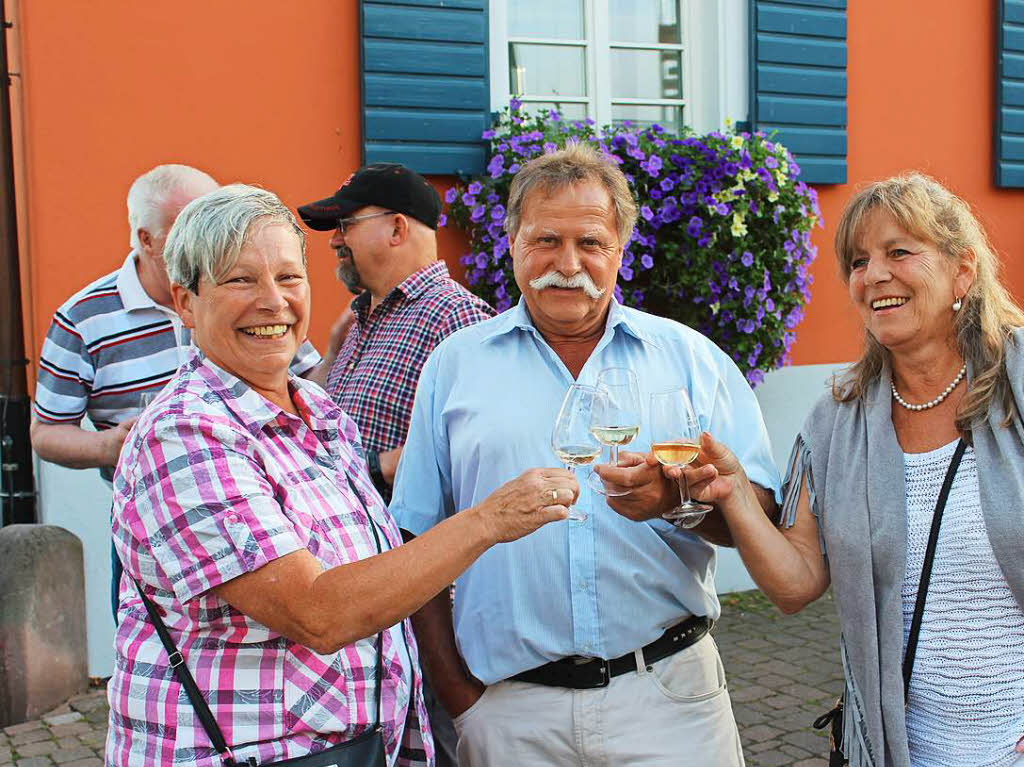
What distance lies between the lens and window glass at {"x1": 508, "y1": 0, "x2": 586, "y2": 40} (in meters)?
5.96

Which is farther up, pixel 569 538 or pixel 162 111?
pixel 162 111

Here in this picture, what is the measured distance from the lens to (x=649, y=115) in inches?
248

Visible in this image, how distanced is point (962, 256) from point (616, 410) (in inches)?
34.0

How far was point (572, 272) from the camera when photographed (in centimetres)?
255

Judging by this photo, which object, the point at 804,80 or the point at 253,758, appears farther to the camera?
the point at 804,80

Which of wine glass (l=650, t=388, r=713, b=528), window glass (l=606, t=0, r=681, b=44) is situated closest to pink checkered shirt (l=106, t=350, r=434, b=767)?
wine glass (l=650, t=388, r=713, b=528)

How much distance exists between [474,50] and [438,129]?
471mm

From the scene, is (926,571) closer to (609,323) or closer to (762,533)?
(762,533)

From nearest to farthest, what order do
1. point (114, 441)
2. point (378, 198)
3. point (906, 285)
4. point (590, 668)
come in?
point (906, 285)
point (590, 668)
point (114, 441)
point (378, 198)

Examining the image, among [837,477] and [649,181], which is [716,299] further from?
[837,477]

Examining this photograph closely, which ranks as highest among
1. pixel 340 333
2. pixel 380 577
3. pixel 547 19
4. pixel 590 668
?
pixel 547 19

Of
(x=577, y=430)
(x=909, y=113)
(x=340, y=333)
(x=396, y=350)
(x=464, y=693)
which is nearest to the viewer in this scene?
(x=577, y=430)

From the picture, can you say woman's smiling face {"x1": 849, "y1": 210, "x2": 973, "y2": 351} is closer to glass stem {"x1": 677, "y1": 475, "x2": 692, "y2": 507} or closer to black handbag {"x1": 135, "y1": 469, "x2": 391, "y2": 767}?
glass stem {"x1": 677, "y1": 475, "x2": 692, "y2": 507}

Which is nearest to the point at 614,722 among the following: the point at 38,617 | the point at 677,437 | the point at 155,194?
the point at 677,437
